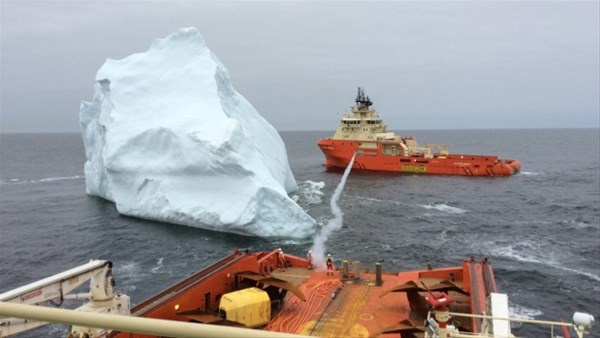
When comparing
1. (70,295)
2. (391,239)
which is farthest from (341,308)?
(391,239)

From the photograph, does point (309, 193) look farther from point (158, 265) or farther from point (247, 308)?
point (247, 308)

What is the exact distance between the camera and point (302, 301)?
1395cm

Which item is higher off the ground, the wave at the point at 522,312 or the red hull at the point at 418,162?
the red hull at the point at 418,162

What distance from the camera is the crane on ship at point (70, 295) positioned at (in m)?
7.64

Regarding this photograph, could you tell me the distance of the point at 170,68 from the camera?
3675 centimetres

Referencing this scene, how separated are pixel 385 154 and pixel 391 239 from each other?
1276 inches

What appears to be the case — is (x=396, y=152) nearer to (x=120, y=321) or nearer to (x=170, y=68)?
(x=170, y=68)

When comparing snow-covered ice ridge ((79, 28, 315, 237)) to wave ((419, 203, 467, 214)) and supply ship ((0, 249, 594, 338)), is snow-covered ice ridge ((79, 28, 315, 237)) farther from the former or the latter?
wave ((419, 203, 467, 214))

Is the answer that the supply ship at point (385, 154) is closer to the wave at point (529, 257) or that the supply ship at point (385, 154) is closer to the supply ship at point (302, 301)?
the wave at point (529, 257)

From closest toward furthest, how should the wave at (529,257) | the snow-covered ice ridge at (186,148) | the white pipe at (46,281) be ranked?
1. the white pipe at (46,281)
2. the wave at (529,257)
3. the snow-covered ice ridge at (186,148)

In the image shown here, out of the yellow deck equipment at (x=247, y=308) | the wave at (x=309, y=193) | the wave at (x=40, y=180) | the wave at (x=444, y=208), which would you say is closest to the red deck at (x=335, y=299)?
the yellow deck equipment at (x=247, y=308)

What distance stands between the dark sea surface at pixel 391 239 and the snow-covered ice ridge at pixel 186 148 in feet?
4.54

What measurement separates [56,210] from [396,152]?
40.5m

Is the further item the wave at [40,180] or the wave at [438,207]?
the wave at [40,180]
